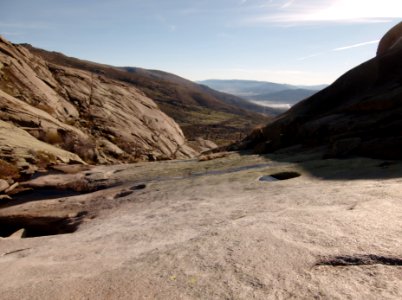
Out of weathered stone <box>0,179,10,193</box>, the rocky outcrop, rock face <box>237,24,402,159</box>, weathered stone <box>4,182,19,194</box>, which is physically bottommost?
weathered stone <box>4,182,19,194</box>

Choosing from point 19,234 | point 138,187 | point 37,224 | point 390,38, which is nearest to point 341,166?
point 138,187

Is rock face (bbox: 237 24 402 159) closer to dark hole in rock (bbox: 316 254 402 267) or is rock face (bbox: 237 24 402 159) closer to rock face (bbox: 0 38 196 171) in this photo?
dark hole in rock (bbox: 316 254 402 267)

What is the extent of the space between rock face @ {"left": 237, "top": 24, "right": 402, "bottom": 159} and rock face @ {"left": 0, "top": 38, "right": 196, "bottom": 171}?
2094 cm

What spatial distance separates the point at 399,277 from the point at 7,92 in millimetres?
49871

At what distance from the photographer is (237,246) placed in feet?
38.9

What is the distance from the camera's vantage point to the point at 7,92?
47094 mm

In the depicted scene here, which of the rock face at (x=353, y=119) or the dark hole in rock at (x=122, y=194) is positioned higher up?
the rock face at (x=353, y=119)

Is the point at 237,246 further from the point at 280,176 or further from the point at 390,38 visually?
the point at 390,38

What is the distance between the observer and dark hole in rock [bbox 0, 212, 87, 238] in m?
23.0

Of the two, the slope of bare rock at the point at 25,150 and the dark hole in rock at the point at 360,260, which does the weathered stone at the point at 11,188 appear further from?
the dark hole in rock at the point at 360,260

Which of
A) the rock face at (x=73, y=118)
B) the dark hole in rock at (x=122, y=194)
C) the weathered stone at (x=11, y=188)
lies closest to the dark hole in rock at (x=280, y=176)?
the dark hole in rock at (x=122, y=194)

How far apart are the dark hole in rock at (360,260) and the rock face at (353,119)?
51.7ft

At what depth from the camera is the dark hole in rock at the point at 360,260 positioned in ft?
31.3

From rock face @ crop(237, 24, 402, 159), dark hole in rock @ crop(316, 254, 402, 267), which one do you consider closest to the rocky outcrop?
rock face @ crop(237, 24, 402, 159)
